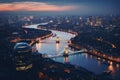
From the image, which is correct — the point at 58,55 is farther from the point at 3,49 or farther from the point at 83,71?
the point at 83,71

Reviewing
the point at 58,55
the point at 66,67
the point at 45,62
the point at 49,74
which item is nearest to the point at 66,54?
the point at 58,55

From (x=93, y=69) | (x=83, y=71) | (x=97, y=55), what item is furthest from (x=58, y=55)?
(x=83, y=71)

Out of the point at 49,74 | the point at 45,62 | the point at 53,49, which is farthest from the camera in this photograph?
the point at 53,49

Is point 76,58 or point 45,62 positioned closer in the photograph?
point 45,62

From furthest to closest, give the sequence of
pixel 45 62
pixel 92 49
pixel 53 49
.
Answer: pixel 53 49
pixel 92 49
pixel 45 62

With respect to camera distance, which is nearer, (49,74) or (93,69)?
(49,74)

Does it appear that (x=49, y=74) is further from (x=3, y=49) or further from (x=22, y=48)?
(x=3, y=49)

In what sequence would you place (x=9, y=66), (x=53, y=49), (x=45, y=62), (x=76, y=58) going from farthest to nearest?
(x=53, y=49) < (x=76, y=58) < (x=45, y=62) < (x=9, y=66)

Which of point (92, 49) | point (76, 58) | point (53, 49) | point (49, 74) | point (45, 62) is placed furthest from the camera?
point (53, 49)

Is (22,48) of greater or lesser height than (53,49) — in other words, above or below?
above
